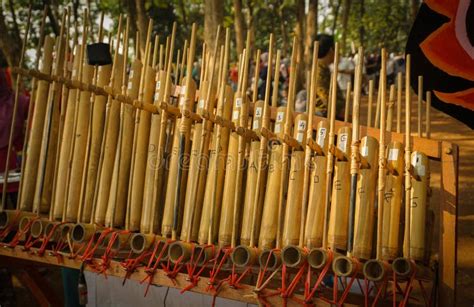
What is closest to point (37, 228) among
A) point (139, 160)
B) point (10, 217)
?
point (10, 217)

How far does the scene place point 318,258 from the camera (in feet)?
7.89

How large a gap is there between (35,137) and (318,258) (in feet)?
6.00

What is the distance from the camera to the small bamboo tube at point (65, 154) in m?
3.10

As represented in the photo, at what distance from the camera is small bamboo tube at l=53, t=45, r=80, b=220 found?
122 inches

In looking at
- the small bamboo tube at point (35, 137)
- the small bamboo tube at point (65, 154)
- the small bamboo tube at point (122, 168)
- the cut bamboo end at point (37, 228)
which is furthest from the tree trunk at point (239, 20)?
the cut bamboo end at point (37, 228)

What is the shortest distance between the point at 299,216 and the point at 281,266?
0.86ft

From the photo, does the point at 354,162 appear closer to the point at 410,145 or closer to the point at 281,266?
the point at 410,145

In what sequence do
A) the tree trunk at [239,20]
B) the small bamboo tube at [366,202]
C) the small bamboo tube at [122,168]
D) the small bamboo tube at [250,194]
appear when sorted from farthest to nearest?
the tree trunk at [239,20]
the small bamboo tube at [122,168]
the small bamboo tube at [250,194]
the small bamboo tube at [366,202]

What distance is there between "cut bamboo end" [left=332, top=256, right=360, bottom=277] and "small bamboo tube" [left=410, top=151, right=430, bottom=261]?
0.29 m

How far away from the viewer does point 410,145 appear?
2617 mm

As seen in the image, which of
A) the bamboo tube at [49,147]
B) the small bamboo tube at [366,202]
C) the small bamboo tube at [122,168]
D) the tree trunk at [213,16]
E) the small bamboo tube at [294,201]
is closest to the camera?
the small bamboo tube at [366,202]

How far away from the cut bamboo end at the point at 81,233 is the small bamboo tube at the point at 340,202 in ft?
3.97

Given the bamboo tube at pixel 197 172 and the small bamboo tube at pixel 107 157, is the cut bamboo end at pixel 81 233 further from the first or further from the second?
the bamboo tube at pixel 197 172

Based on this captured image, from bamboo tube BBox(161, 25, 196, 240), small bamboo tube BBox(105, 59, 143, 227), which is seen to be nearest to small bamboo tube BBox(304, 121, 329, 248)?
bamboo tube BBox(161, 25, 196, 240)
